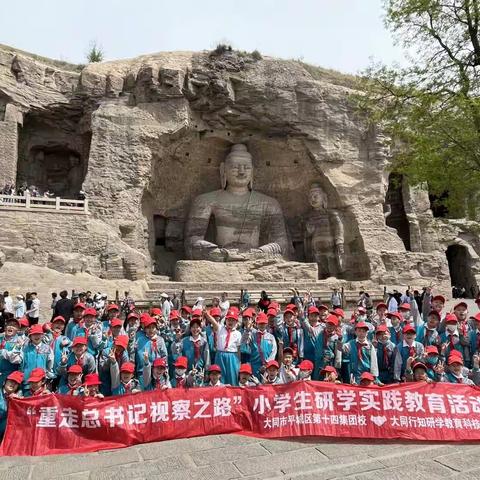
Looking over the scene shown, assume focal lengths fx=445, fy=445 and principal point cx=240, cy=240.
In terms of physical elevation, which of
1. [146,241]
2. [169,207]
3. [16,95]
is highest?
[16,95]

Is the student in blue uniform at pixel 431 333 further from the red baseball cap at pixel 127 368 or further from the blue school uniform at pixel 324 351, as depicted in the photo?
the red baseball cap at pixel 127 368

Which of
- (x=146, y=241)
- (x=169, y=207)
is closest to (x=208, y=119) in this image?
(x=169, y=207)

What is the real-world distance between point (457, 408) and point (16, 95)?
1809cm

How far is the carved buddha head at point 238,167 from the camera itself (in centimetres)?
2041

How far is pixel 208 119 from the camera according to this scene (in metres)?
19.4

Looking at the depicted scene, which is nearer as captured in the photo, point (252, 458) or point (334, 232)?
point (252, 458)

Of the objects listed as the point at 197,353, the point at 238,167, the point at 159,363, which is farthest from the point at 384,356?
the point at 238,167

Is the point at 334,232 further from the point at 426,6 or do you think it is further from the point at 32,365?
the point at 32,365

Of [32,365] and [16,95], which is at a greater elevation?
[16,95]

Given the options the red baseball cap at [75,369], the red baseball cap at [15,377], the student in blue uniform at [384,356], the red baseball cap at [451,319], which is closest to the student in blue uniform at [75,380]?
the red baseball cap at [75,369]

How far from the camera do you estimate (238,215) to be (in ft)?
68.2

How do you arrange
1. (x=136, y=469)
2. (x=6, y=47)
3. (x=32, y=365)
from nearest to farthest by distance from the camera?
(x=136, y=469) → (x=32, y=365) → (x=6, y=47)

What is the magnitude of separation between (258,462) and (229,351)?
1.99 m

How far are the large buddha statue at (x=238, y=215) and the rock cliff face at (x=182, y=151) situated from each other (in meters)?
1.06
